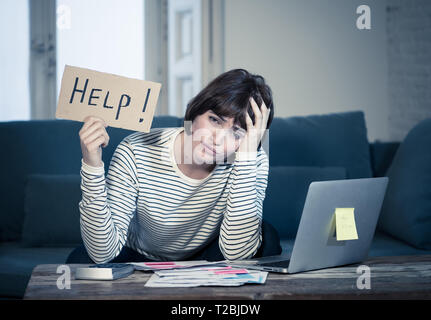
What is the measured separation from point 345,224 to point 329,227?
4 cm

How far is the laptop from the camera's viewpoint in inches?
41.9

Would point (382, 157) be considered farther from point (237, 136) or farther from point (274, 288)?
point (274, 288)

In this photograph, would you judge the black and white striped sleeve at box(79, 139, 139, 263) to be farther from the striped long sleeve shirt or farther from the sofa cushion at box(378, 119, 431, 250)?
the sofa cushion at box(378, 119, 431, 250)

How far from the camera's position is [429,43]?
9.58 ft

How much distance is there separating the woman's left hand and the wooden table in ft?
1.35

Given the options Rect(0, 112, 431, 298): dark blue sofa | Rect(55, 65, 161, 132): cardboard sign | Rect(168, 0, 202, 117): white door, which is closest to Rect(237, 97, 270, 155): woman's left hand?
Rect(55, 65, 161, 132): cardboard sign

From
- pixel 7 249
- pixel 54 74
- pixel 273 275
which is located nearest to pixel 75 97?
pixel 273 275

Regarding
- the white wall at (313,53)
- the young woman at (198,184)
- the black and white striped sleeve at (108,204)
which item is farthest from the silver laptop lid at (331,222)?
the white wall at (313,53)

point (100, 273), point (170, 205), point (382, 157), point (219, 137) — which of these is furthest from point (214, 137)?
point (382, 157)

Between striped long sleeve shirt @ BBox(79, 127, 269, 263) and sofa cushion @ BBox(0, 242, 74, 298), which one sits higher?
striped long sleeve shirt @ BBox(79, 127, 269, 263)

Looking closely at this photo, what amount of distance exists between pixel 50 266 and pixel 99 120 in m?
0.37

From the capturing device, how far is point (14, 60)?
3326 mm
